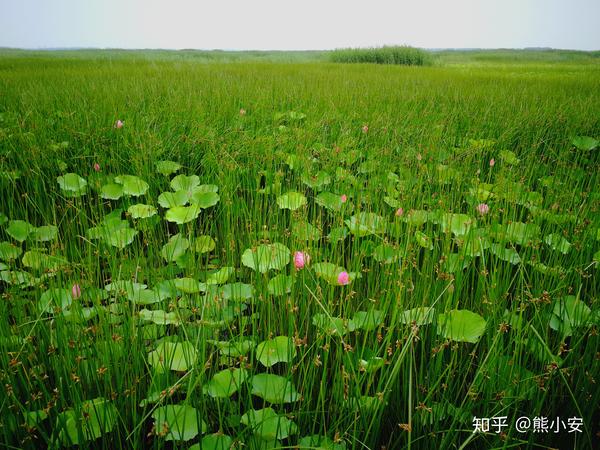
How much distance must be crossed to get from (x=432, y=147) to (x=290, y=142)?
0.80m

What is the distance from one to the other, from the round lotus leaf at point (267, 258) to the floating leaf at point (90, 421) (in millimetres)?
447

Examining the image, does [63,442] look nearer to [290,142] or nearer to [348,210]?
[348,210]

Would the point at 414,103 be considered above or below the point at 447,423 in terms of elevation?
above

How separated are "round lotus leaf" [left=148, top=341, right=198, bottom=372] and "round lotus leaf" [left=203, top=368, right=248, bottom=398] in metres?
0.05

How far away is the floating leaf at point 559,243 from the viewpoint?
1.14 metres

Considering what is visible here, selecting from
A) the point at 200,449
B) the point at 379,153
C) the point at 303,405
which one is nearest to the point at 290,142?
the point at 379,153

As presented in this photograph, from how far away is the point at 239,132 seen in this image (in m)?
2.32

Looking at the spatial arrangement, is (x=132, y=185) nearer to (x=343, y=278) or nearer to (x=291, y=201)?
(x=291, y=201)

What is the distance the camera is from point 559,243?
112cm

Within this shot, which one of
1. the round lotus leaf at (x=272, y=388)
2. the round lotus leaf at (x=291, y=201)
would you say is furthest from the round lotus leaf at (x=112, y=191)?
the round lotus leaf at (x=272, y=388)

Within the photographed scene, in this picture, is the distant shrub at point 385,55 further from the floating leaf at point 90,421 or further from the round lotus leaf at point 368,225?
the floating leaf at point 90,421

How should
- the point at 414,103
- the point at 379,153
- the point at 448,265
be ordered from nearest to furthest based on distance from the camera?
the point at 448,265 → the point at 379,153 → the point at 414,103

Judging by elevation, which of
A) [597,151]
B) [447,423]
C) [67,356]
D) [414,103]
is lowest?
[447,423]

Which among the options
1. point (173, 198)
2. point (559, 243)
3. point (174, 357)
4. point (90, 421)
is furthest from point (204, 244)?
point (559, 243)
